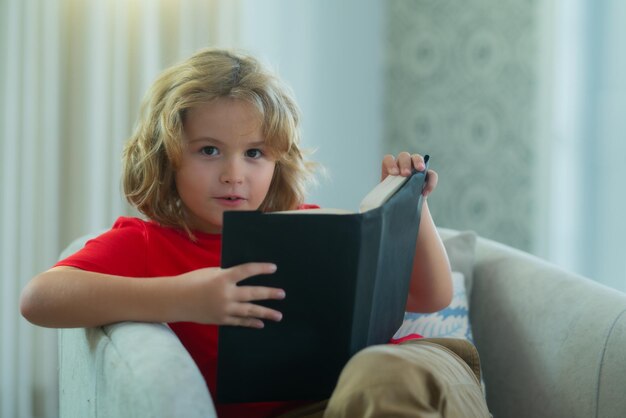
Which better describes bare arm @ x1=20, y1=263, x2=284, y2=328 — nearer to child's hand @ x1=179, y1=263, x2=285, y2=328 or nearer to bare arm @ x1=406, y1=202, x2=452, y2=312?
child's hand @ x1=179, y1=263, x2=285, y2=328

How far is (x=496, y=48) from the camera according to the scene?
8.80ft

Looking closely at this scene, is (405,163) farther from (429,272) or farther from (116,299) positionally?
(116,299)

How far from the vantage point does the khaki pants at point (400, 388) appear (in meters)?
0.85

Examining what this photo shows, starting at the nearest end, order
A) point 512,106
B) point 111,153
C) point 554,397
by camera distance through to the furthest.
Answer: point 554,397 → point 111,153 → point 512,106

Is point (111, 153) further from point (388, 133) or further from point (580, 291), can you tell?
point (580, 291)

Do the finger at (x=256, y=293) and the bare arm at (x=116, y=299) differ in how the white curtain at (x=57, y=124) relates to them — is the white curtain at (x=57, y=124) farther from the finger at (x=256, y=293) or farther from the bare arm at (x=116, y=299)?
the finger at (x=256, y=293)

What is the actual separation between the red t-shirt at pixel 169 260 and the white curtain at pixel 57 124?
106 centimetres

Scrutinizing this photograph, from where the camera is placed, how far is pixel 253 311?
95cm

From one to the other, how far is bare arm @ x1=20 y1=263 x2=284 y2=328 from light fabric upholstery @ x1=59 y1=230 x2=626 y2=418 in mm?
26

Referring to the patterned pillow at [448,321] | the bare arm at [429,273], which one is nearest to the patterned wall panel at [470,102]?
the patterned pillow at [448,321]

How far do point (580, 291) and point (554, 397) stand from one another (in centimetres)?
17

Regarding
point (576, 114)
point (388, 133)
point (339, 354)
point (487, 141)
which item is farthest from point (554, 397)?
point (388, 133)

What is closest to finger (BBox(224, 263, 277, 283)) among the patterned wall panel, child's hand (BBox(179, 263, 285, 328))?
child's hand (BBox(179, 263, 285, 328))

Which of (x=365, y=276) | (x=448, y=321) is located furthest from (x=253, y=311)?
(x=448, y=321)
